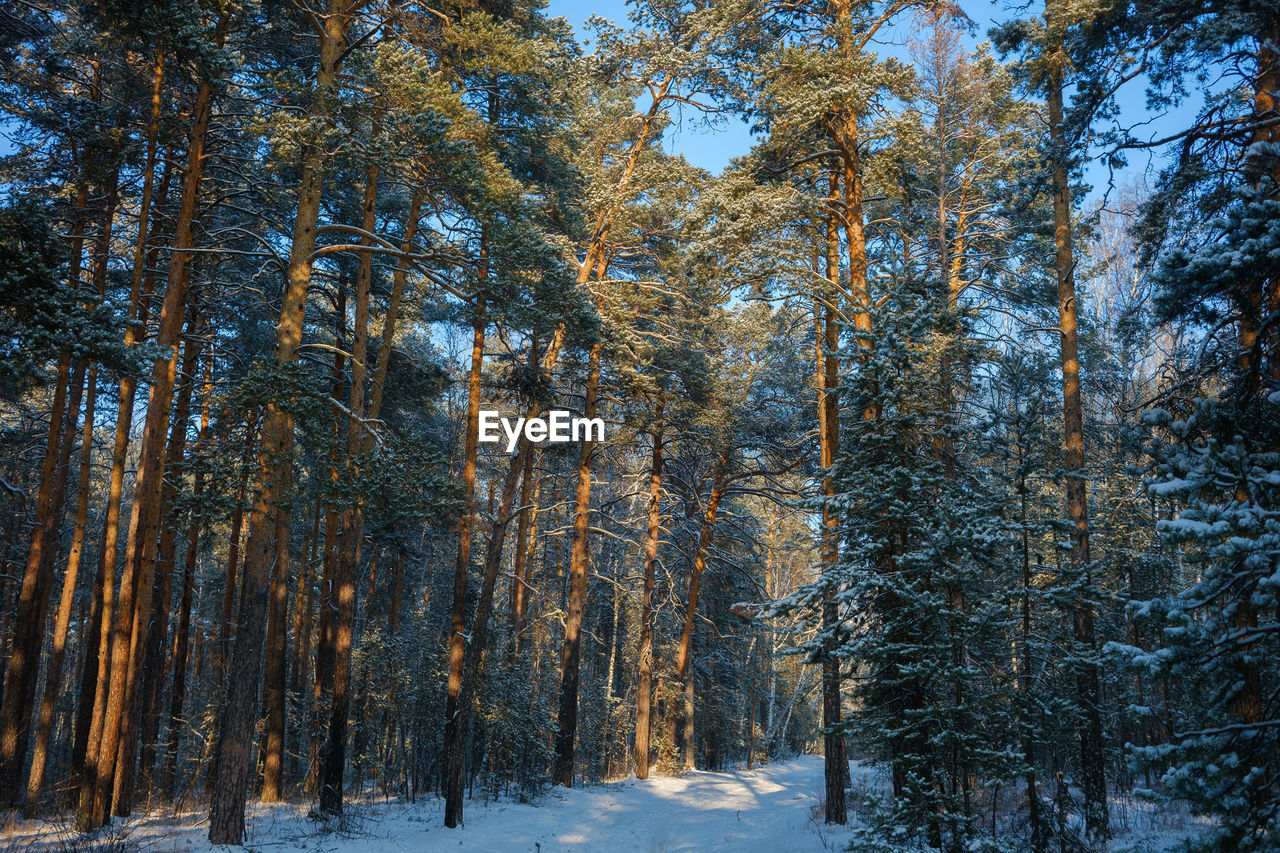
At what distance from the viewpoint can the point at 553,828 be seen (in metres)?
13.5

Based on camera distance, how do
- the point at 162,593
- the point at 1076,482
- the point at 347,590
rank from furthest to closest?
the point at 162,593 < the point at 347,590 < the point at 1076,482

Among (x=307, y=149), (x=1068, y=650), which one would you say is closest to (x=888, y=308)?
(x=1068, y=650)

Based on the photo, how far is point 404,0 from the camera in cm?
1229

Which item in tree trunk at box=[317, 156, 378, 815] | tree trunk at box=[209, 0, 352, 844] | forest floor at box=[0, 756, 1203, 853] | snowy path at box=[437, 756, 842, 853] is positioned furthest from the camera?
tree trunk at box=[317, 156, 378, 815]

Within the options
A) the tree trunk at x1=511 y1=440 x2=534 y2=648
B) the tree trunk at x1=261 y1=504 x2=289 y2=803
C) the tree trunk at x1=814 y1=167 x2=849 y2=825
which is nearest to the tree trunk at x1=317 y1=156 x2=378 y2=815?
the tree trunk at x1=261 y1=504 x2=289 y2=803

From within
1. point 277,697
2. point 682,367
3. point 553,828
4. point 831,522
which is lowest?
point 553,828

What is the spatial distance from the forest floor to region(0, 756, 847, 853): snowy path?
21mm

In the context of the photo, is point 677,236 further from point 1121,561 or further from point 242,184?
point 1121,561

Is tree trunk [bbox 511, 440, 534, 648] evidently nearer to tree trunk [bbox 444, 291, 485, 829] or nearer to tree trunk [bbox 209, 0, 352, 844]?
tree trunk [bbox 444, 291, 485, 829]

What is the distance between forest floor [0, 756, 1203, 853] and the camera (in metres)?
9.77

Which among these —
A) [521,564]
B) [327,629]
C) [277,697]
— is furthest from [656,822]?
[327,629]

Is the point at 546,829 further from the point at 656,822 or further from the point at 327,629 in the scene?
the point at 327,629

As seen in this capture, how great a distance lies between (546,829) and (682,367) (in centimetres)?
1159

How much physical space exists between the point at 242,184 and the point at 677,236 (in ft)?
33.5
